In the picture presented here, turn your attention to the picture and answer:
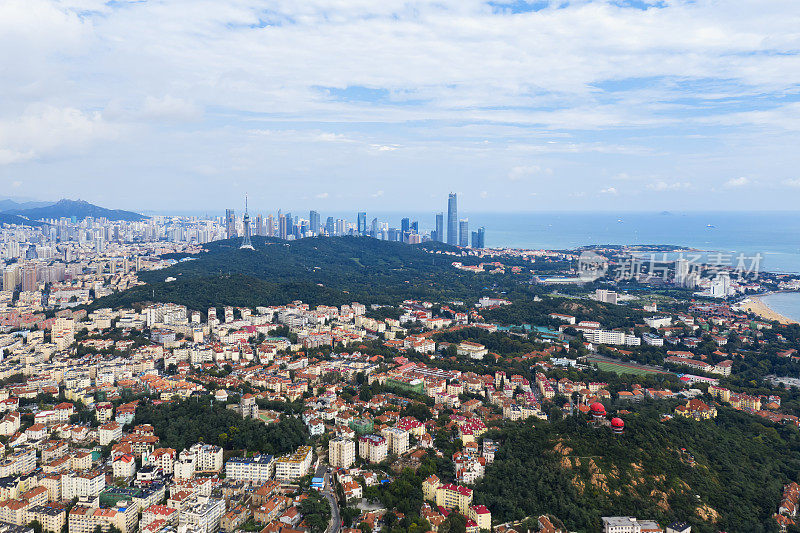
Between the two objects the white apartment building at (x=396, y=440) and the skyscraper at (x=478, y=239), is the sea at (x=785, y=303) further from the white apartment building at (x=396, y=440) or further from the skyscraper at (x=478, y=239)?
the skyscraper at (x=478, y=239)

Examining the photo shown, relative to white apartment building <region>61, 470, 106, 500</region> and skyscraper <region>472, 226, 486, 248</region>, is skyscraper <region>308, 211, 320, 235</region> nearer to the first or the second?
skyscraper <region>472, 226, 486, 248</region>

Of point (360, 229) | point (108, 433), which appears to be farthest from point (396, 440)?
point (360, 229)

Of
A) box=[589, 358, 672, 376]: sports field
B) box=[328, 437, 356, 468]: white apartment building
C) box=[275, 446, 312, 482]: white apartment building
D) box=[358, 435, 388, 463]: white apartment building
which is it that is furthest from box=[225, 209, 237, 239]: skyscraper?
box=[275, 446, 312, 482]: white apartment building

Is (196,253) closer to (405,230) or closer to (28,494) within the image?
(405,230)

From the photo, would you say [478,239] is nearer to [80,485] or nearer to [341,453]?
[341,453]

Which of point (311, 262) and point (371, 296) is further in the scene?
point (311, 262)

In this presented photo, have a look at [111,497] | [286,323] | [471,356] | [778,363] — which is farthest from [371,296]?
[111,497]

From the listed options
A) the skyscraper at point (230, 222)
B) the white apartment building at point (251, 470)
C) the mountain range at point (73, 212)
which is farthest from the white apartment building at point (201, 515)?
the mountain range at point (73, 212)
